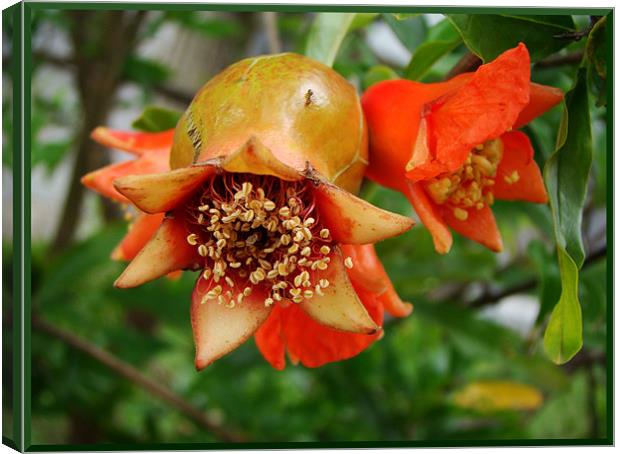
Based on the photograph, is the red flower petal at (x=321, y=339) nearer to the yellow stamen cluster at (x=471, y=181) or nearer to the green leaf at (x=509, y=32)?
the yellow stamen cluster at (x=471, y=181)

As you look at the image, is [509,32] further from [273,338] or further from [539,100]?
[273,338]

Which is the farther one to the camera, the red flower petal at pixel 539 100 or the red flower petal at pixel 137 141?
the red flower petal at pixel 137 141

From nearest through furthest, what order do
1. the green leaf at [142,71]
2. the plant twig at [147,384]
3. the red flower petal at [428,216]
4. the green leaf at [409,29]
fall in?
the red flower petal at [428,216] → the green leaf at [409,29] → the plant twig at [147,384] → the green leaf at [142,71]

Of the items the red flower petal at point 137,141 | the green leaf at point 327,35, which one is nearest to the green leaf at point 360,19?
the green leaf at point 327,35

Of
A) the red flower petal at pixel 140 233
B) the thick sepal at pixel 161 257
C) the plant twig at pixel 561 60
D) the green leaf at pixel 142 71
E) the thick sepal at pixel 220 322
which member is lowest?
the green leaf at pixel 142 71

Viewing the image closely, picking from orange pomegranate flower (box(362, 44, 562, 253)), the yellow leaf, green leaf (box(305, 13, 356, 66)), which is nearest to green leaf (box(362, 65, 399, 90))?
green leaf (box(305, 13, 356, 66))
